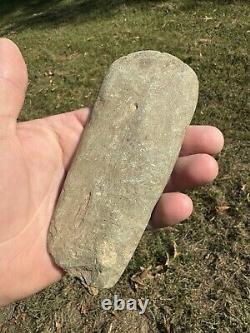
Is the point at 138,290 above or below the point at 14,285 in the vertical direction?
below

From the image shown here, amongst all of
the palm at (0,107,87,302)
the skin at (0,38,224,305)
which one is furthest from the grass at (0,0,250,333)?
the palm at (0,107,87,302)

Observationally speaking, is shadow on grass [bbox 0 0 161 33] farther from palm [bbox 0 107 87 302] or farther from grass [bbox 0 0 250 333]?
palm [bbox 0 107 87 302]

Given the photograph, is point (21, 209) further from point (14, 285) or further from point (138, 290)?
point (138, 290)

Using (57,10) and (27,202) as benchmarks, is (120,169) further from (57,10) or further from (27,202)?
(57,10)

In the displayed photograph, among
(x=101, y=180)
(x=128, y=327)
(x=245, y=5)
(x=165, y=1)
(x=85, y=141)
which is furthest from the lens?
(x=165, y=1)

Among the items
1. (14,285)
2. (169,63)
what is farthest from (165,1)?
(14,285)

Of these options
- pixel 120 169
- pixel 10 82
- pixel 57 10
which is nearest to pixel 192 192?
pixel 120 169

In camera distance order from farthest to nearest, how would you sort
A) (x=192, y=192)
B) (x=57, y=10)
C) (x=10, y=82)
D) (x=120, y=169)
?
1. (x=57, y=10)
2. (x=192, y=192)
3. (x=10, y=82)
4. (x=120, y=169)
